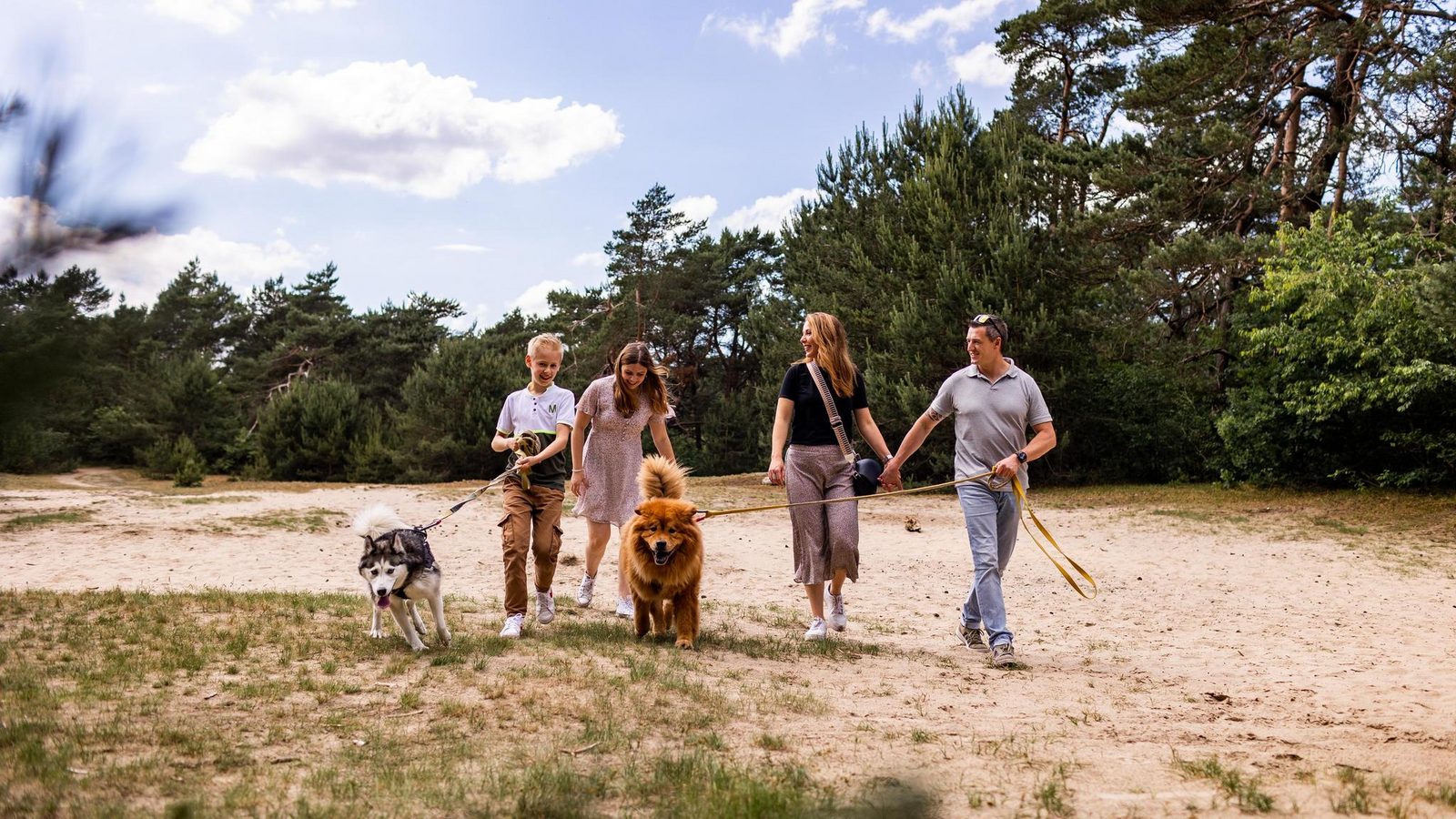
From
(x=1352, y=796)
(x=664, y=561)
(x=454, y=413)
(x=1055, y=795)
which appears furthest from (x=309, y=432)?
(x=1352, y=796)

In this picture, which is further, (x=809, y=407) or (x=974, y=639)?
(x=974, y=639)

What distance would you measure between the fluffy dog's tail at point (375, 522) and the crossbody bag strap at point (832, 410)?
2.84 m

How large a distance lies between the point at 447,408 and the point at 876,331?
654 inches

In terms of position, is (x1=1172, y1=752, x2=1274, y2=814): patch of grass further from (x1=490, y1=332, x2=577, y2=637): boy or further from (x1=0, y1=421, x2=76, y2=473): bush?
(x1=490, y1=332, x2=577, y2=637): boy

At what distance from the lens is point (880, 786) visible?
1398 mm

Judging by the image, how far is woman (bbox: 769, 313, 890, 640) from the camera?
6.71 meters

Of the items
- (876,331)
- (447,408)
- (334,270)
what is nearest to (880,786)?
(876,331)

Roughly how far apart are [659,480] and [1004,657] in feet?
8.31

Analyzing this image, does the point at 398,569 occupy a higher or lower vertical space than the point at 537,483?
lower

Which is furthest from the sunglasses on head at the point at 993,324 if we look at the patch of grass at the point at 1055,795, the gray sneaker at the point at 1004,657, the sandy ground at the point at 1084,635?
the patch of grass at the point at 1055,795

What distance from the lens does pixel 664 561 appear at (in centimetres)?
623

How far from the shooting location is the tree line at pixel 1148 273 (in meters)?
17.7

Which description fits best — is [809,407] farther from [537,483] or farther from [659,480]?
[537,483]

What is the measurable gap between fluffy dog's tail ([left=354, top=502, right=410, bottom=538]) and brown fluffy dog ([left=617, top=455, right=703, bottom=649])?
1.46 metres
